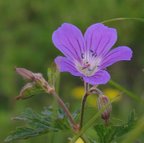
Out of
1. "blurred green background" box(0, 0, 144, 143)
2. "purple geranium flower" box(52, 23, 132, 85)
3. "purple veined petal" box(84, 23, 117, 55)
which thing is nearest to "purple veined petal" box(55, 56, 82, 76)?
"purple geranium flower" box(52, 23, 132, 85)

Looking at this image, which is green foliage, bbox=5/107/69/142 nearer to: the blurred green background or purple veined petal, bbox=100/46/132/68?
purple veined petal, bbox=100/46/132/68

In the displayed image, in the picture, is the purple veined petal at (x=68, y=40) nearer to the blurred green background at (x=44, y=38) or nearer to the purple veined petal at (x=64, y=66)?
the purple veined petal at (x=64, y=66)

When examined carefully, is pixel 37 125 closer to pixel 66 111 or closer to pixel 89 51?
pixel 66 111

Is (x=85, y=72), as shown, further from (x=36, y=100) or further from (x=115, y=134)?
(x=36, y=100)

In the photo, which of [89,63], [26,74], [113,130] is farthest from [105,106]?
[89,63]

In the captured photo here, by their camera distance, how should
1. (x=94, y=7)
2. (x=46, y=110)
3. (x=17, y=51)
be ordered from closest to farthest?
(x=46, y=110), (x=94, y=7), (x=17, y=51)

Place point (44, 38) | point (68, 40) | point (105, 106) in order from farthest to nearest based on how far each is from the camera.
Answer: point (44, 38) → point (68, 40) → point (105, 106)

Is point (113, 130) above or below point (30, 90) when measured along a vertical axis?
below

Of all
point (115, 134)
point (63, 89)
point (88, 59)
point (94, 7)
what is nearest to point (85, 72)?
point (88, 59)
